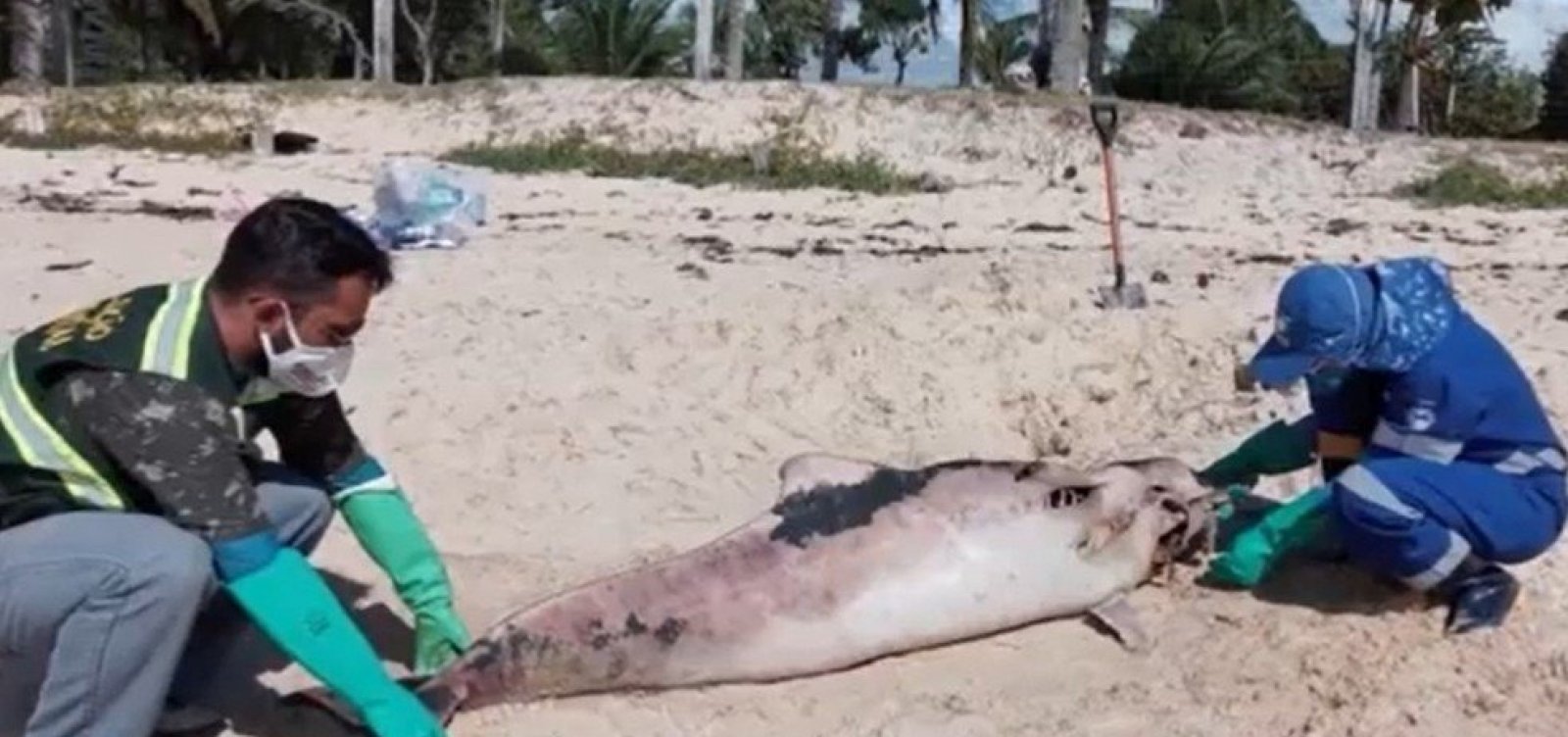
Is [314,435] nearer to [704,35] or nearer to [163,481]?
[163,481]

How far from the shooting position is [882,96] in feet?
60.7

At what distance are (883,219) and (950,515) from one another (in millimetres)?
6959

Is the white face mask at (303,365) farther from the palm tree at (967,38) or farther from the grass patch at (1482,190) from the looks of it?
the palm tree at (967,38)

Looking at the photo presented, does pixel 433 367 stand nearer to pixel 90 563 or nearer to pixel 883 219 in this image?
pixel 90 563

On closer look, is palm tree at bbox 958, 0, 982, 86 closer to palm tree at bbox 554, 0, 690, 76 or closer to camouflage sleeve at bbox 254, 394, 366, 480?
palm tree at bbox 554, 0, 690, 76

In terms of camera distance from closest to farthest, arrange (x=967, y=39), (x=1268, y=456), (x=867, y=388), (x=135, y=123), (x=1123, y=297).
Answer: (x=1268, y=456) → (x=867, y=388) → (x=1123, y=297) → (x=135, y=123) → (x=967, y=39)

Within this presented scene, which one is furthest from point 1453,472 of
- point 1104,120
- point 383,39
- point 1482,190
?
point 383,39

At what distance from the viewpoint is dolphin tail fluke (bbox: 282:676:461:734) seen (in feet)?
12.9

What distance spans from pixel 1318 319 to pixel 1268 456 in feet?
3.15

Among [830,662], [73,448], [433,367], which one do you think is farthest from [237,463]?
[433,367]

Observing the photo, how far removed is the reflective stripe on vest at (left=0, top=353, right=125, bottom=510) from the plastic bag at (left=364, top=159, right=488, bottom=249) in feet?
18.8

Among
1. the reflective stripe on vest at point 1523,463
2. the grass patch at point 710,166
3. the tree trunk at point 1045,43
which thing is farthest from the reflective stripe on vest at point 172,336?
the tree trunk at point 1045,43

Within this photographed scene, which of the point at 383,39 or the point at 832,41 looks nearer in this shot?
the point at 383,39

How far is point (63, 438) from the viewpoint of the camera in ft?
11.6
